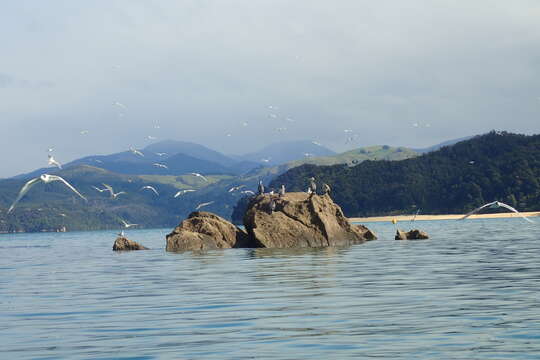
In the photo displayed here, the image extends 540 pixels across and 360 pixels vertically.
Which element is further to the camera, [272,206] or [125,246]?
[125,246]

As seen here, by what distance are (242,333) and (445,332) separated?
5027 millimetres

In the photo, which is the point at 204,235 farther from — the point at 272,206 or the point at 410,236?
the point at 410,236

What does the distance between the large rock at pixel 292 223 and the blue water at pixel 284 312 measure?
76.7ft

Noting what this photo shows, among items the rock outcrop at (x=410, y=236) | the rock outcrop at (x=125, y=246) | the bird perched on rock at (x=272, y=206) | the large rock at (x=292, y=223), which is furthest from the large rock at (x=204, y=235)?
the rock outcrop at (x=410, y=236)

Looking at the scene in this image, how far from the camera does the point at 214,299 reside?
96.3 feet

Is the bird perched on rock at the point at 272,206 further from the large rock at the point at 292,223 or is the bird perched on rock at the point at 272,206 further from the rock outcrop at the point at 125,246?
the rock outcrop at the point at 125,246

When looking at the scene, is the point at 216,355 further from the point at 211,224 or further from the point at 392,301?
the point at 211,224

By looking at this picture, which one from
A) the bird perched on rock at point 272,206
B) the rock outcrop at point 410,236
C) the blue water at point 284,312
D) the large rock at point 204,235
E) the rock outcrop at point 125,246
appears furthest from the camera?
the rock outcrop at point 410,236

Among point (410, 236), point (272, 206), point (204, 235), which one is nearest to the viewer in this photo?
point (204, 235)

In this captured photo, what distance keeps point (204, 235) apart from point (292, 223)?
7.29 meters

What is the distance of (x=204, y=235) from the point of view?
68.9 meters

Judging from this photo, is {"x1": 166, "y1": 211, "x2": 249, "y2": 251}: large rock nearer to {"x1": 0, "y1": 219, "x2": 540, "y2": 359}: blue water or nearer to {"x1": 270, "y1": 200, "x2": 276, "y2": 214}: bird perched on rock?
{"x1": 270, "y1": 200, "x2": 276, "y2": 214}: bird perched on rock

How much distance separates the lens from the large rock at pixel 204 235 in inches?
2677

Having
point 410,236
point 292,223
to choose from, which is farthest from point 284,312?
point 410,236
